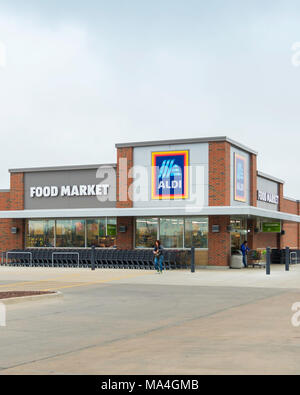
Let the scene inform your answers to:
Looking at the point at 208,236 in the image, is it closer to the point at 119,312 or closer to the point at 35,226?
the point at 35,226

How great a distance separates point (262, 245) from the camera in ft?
137

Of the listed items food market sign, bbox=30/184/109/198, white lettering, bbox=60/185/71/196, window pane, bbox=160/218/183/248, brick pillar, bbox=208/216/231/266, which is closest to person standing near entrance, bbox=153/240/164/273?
brick pillar, bbox=208/216/231/266

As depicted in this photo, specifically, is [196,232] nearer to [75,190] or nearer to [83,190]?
[83,190]

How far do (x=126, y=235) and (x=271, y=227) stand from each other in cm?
985

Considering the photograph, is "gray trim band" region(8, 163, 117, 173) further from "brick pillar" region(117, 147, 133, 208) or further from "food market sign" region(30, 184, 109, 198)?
"food market sign" region(30, 184, 109, 198)

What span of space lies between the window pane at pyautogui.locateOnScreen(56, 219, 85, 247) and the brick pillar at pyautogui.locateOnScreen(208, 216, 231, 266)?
834cm

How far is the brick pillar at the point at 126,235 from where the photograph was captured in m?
36.1

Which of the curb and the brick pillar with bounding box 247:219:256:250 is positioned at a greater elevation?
the brick pillar with bounding box 247:219:256:250

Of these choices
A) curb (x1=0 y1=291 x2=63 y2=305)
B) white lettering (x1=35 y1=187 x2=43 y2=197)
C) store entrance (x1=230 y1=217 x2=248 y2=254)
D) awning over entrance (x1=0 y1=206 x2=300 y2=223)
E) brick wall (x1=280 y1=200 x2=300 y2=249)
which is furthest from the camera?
brick wall (x1=280 y1=200 x2=300 y2=249)

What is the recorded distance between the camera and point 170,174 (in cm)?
3516

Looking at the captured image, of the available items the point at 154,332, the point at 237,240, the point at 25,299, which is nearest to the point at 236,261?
the point at 237,240

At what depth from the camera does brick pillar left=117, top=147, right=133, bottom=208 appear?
36188 millimetres

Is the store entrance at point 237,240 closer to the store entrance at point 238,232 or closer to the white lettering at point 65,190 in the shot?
the store entrance at point 238,232

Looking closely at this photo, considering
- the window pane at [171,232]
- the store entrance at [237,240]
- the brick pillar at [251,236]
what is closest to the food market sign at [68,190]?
the window pane at [171,232]
